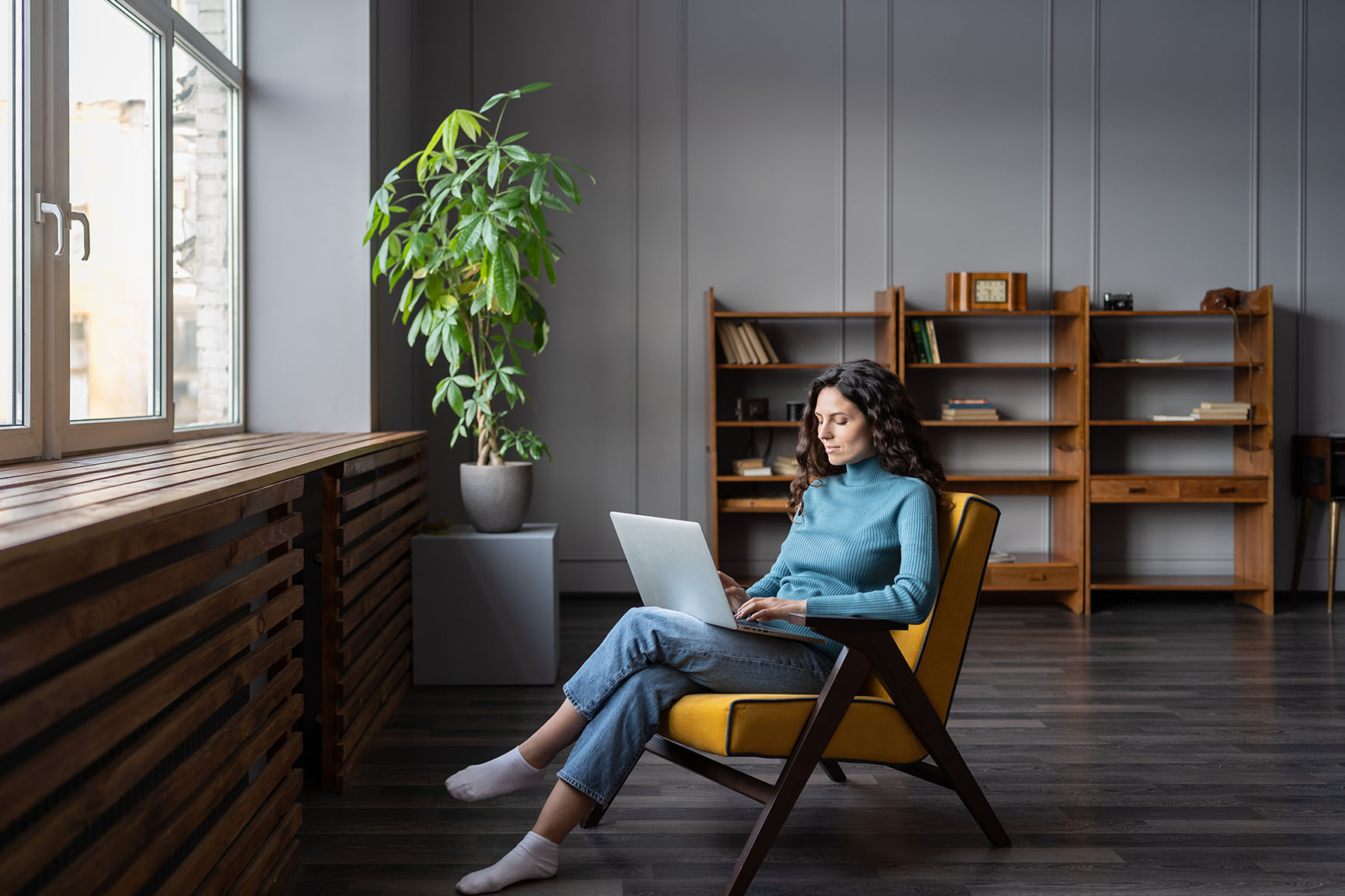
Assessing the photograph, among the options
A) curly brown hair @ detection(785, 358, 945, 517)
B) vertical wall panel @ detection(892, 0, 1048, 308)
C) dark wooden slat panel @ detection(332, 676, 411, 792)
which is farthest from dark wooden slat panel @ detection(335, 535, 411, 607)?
vertical wall panel @ detection(892, 0, 1048, 308)

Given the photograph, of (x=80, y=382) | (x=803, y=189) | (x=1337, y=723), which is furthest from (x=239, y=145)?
A: (x=1337, y=723)

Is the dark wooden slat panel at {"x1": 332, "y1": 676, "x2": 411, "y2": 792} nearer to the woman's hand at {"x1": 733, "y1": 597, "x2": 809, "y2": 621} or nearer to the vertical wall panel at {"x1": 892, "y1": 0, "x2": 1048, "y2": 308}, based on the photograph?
the woman's hand at {"x1": 733, "y1": 597, "x2": 809, "y2": 621}

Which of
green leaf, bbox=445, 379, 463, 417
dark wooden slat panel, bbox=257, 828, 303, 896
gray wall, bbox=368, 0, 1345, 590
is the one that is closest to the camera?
dark wooden slat panel, bbox=257, 828, 303, 896

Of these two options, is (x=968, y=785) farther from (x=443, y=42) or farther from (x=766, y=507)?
(x=443, y=42)

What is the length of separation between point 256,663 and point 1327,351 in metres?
5.61

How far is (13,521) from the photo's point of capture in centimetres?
125

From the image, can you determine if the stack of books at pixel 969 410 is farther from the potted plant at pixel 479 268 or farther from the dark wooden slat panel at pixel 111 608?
the dark wooden slat panel at pixel 111 608

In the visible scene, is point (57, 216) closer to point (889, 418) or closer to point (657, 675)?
point (657, 675)

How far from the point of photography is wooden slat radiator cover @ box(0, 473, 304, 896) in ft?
3.66

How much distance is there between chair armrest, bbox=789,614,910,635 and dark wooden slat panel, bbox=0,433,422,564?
1.11 metres

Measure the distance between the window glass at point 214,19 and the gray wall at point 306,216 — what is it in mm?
69

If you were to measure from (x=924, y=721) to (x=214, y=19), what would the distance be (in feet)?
11.4

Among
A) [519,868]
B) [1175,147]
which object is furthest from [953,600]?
[1175,147]

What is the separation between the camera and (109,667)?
1.26m
